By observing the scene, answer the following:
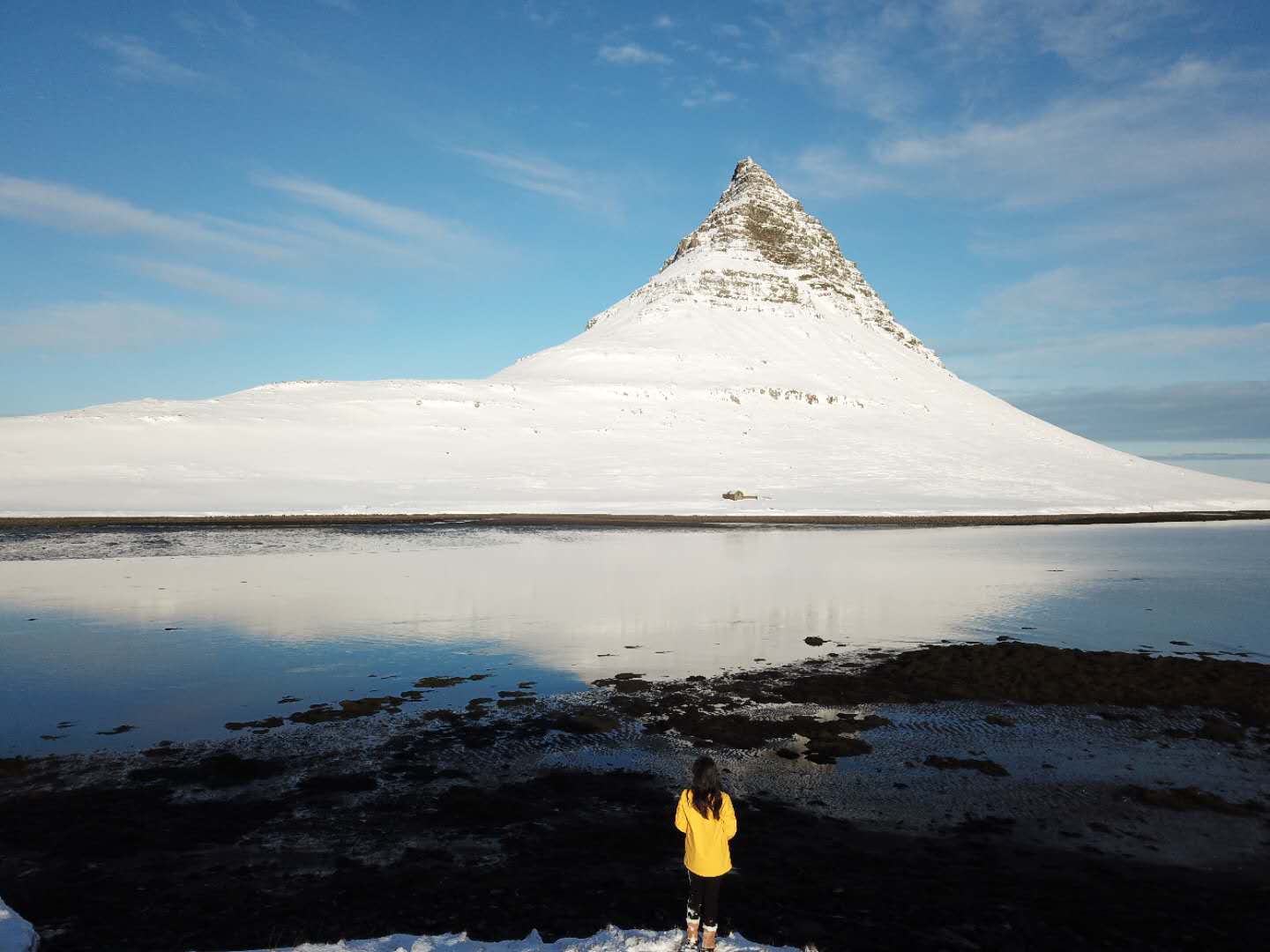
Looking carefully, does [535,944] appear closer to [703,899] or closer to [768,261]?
[703,899]

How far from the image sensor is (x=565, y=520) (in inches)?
1833

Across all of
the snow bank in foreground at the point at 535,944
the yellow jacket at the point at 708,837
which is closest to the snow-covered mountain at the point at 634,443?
the yellow jacket at the point at 708,837

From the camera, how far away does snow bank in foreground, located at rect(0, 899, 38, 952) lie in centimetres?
536

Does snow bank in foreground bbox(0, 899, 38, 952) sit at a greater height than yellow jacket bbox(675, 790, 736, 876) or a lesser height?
lesser

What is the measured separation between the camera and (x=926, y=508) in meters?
54.2

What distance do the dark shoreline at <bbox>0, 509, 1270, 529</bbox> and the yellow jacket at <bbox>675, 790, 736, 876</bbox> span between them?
38.0m

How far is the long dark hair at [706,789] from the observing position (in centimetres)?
612

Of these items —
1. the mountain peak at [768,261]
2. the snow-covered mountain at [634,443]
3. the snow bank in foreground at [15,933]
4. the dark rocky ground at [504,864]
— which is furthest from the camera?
the mountain peak at [768,261]

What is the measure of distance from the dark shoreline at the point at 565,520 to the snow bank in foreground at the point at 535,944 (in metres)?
38.4

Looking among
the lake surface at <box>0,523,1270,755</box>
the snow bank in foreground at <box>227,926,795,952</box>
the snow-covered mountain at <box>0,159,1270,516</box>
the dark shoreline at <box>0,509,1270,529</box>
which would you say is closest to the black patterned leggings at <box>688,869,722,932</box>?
the snow bank in foreground at <box>227,926,795,952</box>

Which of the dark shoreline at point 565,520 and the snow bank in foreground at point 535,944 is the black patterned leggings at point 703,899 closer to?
the snow bank in foreground at point 535,944

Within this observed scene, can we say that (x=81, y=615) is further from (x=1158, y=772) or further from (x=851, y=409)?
(x=851, y=409)

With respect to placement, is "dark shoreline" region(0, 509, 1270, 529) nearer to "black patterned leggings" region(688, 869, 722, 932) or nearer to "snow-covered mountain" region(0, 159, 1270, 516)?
"snow-covered mountain" region(0, 159, 1270, 516)

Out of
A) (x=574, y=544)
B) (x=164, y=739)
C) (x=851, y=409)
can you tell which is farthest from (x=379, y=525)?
(x=851, y=409)
